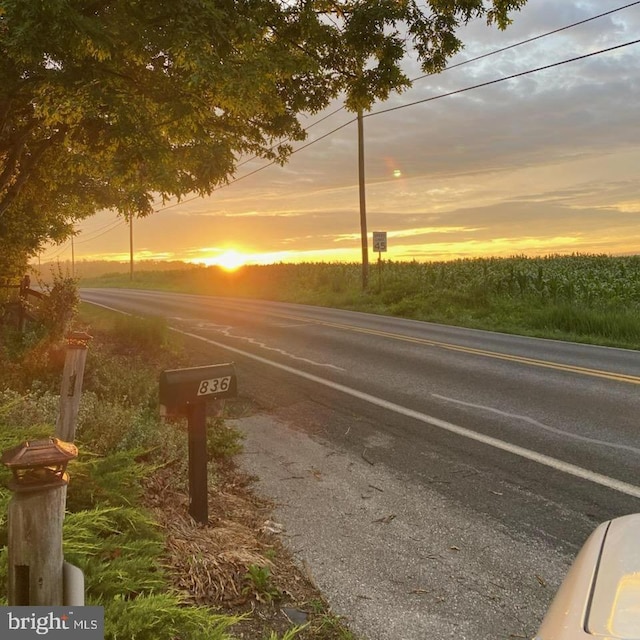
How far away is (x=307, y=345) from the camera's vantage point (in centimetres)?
1241

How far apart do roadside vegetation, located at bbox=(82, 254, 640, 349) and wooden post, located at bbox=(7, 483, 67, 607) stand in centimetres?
1386

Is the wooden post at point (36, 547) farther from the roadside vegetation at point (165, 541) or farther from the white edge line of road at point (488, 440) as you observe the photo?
the white edge line of road at point (488, 440)

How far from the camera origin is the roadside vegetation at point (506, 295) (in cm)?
1553

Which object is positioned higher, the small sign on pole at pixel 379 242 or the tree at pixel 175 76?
the tree at pixel 175 76

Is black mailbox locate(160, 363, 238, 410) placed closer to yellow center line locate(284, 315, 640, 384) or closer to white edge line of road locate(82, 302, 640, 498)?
white edge line of road locate(82, 302, 640, 498)

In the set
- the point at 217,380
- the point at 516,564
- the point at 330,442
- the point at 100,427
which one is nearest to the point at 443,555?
the point at 516,564

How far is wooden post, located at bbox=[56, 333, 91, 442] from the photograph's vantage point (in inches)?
177

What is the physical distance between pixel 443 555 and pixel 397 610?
2.42ft

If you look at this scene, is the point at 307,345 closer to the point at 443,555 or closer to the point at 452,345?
the point at 452,345

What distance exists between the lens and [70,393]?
180 inches

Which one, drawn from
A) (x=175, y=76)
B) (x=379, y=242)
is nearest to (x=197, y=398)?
(x=175, y=76)

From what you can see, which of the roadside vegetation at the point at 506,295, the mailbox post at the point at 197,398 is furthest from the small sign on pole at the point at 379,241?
the mailbox post at the point at 197,398

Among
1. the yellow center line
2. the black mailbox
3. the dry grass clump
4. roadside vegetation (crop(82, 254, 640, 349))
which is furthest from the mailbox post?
roadside vegetation (crop(82, 254, 640, 349))

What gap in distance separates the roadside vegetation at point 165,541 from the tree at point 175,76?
4105mm
